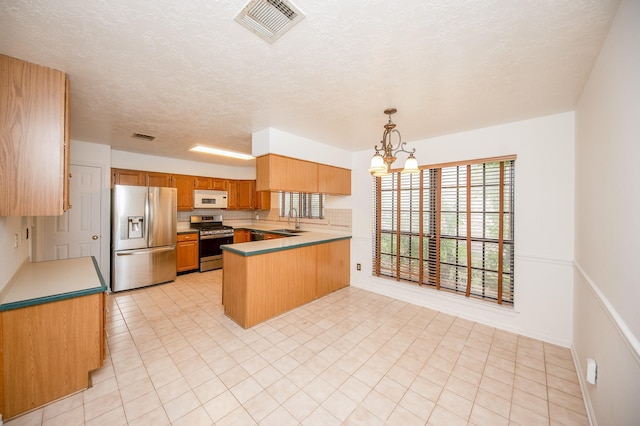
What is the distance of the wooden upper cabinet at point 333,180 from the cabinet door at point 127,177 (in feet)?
11.5

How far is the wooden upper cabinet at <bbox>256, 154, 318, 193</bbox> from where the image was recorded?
10.2ft

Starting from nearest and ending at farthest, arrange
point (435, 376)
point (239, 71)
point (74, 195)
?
point (239, 71) → point (435, 376) → point (74, 195)

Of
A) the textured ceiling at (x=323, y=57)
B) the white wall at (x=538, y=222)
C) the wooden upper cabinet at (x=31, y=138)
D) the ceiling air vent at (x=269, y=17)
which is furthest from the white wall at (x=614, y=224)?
the wooden upper cabinet at (x=31, y=138)

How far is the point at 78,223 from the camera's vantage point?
3.80 metres

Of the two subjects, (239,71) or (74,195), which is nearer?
(239,71)

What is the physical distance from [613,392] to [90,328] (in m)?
3.45

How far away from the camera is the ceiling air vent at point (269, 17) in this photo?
1169 millimetres

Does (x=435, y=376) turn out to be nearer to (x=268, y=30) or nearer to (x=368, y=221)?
(x=368, y=221)

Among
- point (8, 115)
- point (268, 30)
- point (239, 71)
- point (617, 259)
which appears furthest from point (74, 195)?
point (617, 259)

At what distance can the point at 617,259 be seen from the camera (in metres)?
1.26

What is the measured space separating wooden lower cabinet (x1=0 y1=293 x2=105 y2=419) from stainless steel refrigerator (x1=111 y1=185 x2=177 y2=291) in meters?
2.49

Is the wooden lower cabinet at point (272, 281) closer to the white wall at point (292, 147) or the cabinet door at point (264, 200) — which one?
the white wall at point (292, 147)

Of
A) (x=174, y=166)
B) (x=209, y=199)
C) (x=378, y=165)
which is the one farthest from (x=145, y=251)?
(x=378, y=165)

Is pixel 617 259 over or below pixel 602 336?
over
